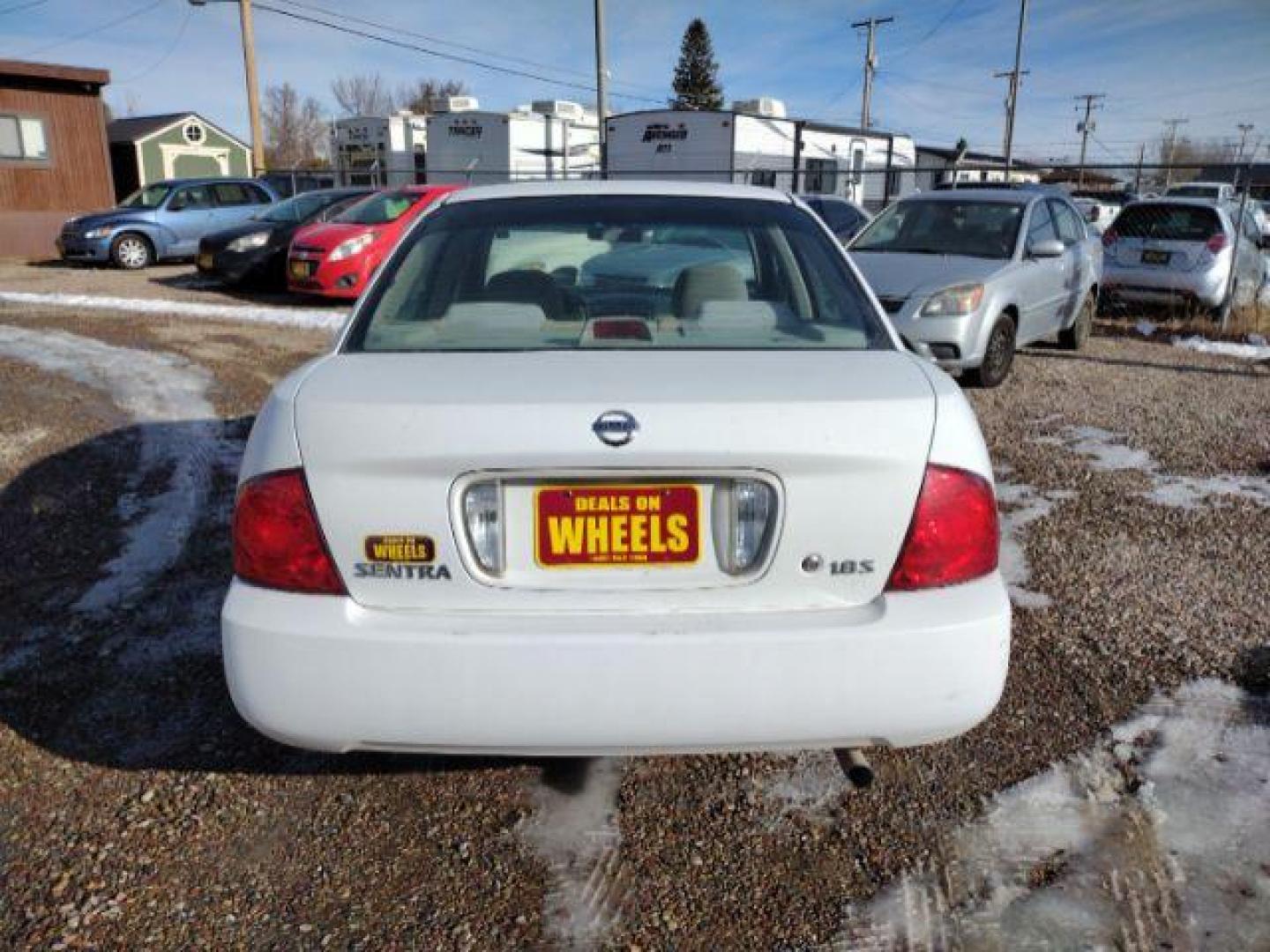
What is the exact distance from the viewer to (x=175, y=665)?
317cm

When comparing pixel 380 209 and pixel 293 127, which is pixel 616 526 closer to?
pixel 380 209

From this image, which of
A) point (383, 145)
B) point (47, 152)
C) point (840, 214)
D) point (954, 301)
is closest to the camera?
point (954, 301)

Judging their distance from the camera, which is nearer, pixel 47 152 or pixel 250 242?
pixel 250 242

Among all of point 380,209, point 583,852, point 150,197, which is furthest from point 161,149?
point 583,852

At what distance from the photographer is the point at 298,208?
14.2 metres

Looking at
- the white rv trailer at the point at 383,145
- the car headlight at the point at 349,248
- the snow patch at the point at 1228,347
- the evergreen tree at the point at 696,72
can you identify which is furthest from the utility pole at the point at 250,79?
the evergreen tree at the point at 696,72

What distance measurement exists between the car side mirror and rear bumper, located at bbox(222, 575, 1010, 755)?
665cm

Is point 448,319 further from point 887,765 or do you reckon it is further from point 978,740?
point 978,740

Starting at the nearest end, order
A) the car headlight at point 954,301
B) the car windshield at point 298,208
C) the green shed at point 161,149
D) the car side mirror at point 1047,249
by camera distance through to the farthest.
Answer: the car headlight at point 954,301 → the car side mirror at point 1047,249 → the car windshield at point 298,208 → the green shed at point 161,149

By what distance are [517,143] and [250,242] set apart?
15869 millimetres

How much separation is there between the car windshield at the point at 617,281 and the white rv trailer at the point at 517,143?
23861mm

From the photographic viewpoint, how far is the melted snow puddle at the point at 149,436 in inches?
157

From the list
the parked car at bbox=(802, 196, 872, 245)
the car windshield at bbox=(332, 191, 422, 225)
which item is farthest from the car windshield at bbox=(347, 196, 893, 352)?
the parked car at bbox=(802, 196, 872, 245)

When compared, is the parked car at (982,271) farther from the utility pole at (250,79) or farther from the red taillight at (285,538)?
the utility pole at (250,79)
